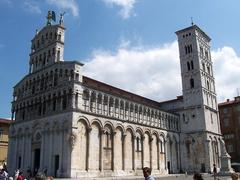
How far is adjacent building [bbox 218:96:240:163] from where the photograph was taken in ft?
192

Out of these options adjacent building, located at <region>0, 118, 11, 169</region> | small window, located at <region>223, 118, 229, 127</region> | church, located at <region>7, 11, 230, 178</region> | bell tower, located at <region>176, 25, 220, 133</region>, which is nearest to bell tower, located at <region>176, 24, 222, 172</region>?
bell tower, located at <region>176, 25, 220, 133</region>

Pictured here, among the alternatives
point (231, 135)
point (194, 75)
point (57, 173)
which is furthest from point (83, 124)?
point (231, 135)

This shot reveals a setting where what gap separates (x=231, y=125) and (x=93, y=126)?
36878 millimetres

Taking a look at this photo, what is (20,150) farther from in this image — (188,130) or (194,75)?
(194,75)

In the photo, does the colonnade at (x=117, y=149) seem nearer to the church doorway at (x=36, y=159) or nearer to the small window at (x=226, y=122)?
the church doorway at (x=36, y=159)

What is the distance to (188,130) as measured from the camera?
172 feet

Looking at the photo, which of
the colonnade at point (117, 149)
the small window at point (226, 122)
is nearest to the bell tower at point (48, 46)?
the colonnade at point (117, 149)

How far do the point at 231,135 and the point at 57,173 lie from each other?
4103cm

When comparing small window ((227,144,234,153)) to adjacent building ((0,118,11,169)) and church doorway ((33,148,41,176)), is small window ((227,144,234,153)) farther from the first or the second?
adjacent building ((0,118,11,169))

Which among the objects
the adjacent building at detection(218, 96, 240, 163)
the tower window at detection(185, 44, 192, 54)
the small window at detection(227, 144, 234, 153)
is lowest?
the small window at detection(227, 144, 234, 153)

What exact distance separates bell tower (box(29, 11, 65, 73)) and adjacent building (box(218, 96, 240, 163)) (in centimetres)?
3931

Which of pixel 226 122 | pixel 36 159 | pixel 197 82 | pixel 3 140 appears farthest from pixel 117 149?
pixel 226 122

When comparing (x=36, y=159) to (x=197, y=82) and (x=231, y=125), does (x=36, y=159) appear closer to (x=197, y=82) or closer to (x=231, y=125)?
(x=197, y=82)

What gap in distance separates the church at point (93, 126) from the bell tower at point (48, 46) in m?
0.13
